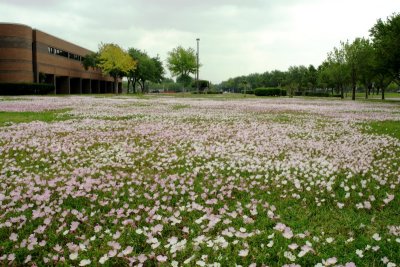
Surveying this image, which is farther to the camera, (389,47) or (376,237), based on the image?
(389,47)

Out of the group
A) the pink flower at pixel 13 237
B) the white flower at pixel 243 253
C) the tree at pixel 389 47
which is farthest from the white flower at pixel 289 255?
the tree at pixel 389 47

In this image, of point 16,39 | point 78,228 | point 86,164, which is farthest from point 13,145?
point 16,39

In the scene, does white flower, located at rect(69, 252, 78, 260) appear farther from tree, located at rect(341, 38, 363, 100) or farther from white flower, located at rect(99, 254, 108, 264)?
tree, located at rect(341, 38, 363, 100)

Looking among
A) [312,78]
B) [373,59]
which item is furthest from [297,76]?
[373,59]

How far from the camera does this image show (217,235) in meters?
3.88

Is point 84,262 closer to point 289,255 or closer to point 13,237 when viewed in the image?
point 13,237

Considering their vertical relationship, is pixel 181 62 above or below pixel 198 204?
above

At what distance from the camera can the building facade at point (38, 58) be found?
55.3 metres

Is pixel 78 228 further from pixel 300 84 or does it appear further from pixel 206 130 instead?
pixel 300 84

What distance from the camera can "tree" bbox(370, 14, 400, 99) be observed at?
109 feet

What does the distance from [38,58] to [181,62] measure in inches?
1146

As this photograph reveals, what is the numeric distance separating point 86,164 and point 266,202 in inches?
162

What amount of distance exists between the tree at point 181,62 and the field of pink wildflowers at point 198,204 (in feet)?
221

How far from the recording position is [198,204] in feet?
15.7
